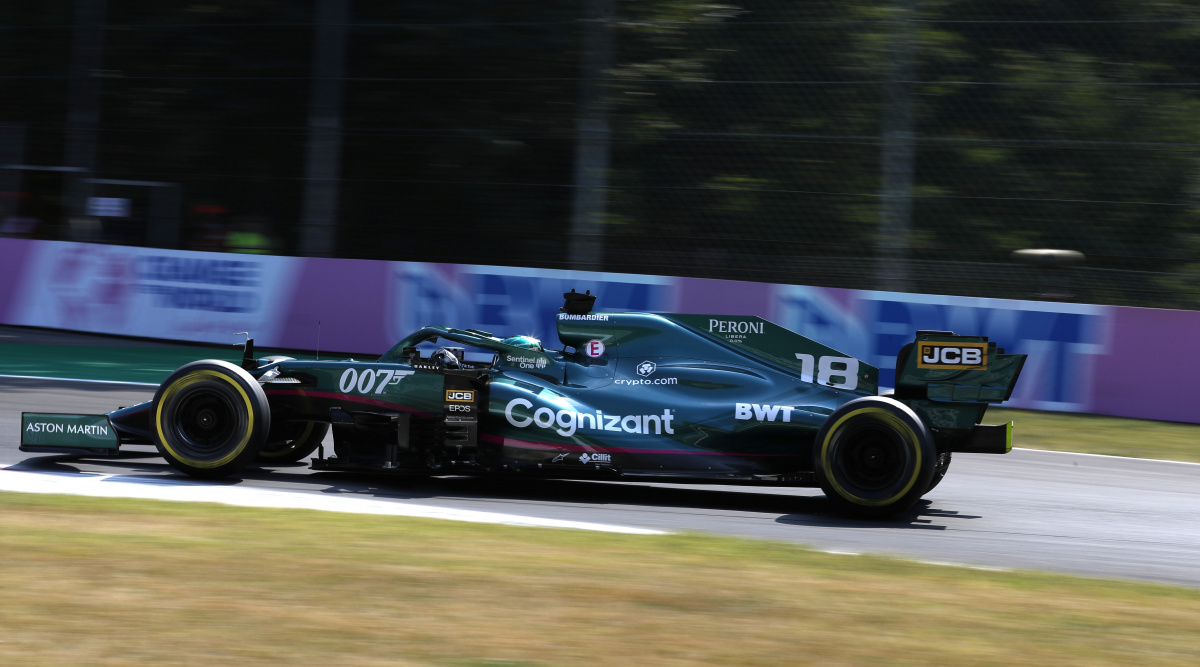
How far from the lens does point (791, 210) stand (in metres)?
15.2

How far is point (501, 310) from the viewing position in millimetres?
14617

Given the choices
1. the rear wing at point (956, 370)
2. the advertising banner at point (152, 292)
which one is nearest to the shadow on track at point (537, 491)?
the rear wing at point (956, 370)

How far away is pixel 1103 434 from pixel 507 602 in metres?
8.41

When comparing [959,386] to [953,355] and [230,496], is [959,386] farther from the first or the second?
[230,496]

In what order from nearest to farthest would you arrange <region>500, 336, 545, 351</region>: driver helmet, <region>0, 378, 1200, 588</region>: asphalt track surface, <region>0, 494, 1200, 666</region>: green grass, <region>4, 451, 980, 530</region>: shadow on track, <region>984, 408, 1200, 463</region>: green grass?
<region>0, 494, 1200, 666</region>: green grass
<region>0, 378, 1200, 588</region>: asphalt track surface
<region>4, 451, 980, 530</region>: shadow on track
<region>500, 336, 545, 351</region>: driver helmet
<region>984, 408, 1200, 463</region>: green grass

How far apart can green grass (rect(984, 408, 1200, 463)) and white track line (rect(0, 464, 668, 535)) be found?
5787mm

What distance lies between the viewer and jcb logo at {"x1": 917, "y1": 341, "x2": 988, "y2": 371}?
7223 mm

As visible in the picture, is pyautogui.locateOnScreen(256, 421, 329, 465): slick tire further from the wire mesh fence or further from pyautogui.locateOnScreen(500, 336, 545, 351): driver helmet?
the wire mesh fence

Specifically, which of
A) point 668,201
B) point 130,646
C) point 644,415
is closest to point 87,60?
point 668,201

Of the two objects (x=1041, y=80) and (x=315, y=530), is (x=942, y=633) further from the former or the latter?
(x=1041, y=80)

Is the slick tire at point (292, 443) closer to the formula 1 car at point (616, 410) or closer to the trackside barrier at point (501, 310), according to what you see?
the formula 1 car at point (616, 410)

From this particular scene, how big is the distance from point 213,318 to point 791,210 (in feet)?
24.5

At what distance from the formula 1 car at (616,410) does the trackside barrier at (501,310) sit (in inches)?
207

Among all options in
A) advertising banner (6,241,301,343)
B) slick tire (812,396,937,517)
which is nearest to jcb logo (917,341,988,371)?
slick tire (812,396,937,517)
